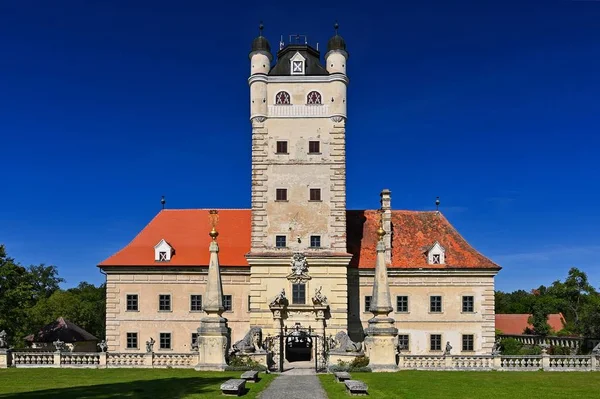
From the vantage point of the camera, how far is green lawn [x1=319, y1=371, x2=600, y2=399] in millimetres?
17516

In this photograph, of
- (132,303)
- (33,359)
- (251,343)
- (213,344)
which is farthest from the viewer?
(132,303)

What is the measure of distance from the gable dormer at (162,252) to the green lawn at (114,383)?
11798 millimetres

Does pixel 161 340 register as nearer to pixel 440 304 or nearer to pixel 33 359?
pixel 33 359

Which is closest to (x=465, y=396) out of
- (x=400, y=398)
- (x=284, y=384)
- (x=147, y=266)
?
(x=400, y=398)

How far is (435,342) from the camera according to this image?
121ft

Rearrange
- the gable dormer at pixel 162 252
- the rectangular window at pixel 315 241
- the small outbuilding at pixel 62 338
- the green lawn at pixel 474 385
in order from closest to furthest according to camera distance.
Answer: the green lawn at pixel 474 385 < the rectangular window at pixel 315 241 < the gable dormer at pixel 162 252 < the small outbuilding at pixel 62 338

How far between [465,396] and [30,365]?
2077 centimetres

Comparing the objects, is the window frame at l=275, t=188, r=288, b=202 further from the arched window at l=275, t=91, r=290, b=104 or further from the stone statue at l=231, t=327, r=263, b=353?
the stone statue at l=231, t=327, r=263, b=353

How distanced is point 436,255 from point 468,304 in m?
3.57

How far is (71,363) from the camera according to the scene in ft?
93.5

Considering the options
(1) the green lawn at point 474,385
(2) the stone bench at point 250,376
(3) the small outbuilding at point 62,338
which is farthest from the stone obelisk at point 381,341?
(3) the small outbuilding at point 62,338

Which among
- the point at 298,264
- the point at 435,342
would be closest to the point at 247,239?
the point at 298,264

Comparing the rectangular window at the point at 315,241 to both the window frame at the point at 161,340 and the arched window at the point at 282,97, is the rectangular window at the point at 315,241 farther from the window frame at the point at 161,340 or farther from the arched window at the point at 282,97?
the window frame at the point at 161,340

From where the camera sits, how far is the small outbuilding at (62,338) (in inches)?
1742
